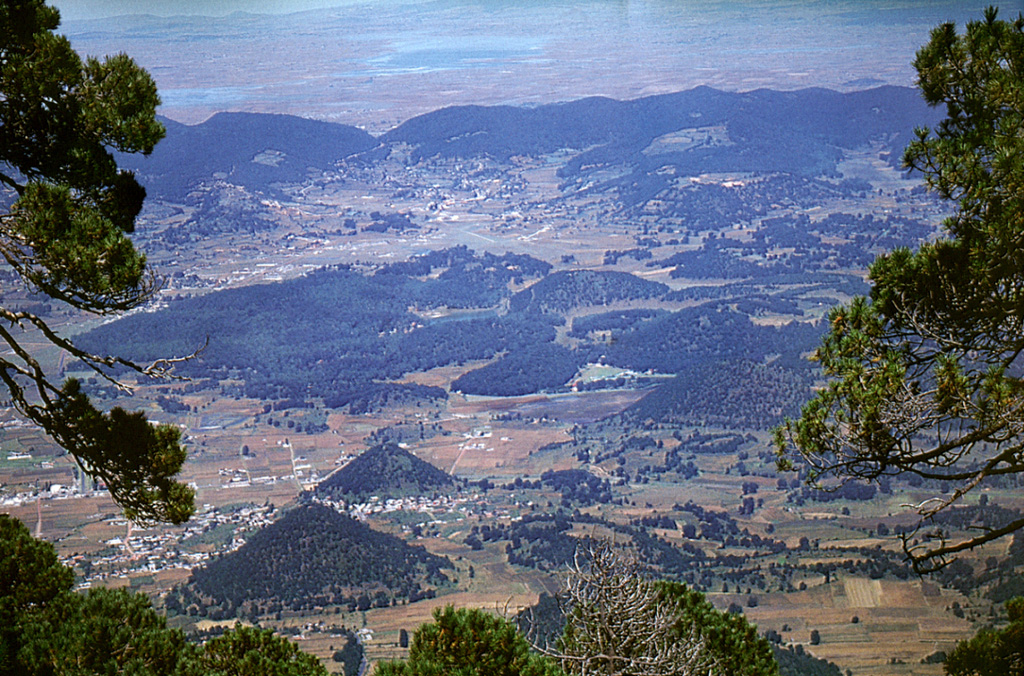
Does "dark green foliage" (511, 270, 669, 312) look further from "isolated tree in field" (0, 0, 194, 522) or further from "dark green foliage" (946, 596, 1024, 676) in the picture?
"isolated tree in field" (0, 0, 194, 522)

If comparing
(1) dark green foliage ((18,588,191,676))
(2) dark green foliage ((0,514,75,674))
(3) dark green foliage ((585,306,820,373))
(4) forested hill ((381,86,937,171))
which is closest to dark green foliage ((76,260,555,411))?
(3) dark green foliage ((585,306,820,373))

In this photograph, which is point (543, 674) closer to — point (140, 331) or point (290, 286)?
point (140, 331)

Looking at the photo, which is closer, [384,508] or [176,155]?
[384,508]

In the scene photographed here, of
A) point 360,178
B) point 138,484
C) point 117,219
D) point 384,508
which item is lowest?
point 384,508

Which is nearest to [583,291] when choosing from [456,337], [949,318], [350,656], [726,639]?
[456,337]

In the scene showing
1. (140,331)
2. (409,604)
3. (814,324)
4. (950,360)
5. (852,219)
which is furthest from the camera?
(852,219)

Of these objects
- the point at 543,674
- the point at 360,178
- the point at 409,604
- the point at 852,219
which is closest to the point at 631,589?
the point at 543,674

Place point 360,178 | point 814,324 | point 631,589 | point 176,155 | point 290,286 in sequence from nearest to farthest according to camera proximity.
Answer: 1. point 631,589
2. point 814,324
3. point 290,286
4. point 176,155
5. point 360,178
